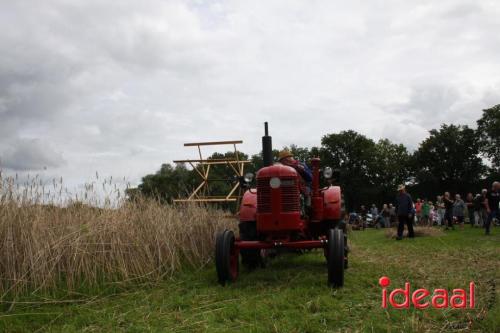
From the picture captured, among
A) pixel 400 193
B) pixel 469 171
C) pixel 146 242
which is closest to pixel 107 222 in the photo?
pixel 146 242

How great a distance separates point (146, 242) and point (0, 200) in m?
2.20

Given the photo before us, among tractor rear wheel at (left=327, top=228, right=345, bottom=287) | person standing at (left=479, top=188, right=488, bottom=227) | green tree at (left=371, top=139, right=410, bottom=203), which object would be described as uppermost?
green tree at (left=371, top=139, right=410, bottom=203)

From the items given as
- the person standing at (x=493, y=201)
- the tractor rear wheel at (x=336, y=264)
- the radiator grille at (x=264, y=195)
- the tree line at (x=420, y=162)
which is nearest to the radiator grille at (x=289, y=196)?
the radiator grille at (x=264, y=195)

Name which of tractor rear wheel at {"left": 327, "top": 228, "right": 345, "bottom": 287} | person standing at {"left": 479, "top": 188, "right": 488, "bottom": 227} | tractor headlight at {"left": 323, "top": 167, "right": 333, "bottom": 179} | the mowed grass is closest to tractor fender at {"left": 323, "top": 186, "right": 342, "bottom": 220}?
tractor headlight at {"left": 323, "top": 167, "right": 333, "bottom": 179}

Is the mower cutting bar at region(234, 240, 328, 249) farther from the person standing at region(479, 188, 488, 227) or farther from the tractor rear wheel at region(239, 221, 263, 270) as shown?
the person standing at region(479, 188, 488, 227)

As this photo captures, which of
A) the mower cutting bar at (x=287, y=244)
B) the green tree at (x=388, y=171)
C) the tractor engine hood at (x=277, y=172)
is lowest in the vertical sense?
the mower cutting bar at (x=287, y=244)

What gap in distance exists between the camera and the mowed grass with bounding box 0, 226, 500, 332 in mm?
3938

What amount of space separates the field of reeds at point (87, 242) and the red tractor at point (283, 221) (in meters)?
1.34

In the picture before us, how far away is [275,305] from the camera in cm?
461

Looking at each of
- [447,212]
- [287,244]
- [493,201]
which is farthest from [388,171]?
[287,244]

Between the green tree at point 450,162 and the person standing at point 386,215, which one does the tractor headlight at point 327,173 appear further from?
the green tree at point 450,162

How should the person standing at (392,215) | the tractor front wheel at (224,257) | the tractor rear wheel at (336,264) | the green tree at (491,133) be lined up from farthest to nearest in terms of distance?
the green tree at (491,133) → the person standing at (392,215) → the tractor front wheel at (224,257) → the tractor rear wheel at (336,264)

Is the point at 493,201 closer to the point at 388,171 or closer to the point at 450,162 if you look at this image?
the point at 450,162

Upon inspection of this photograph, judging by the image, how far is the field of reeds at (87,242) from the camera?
546 centimetres
